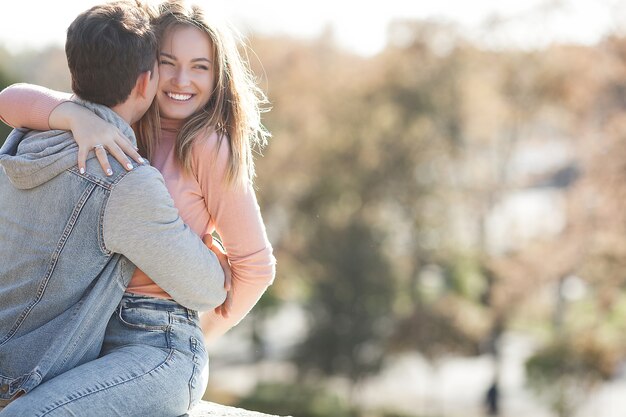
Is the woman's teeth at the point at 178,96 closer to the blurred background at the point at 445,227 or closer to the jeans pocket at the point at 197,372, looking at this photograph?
the jeans pocket at the point at 197,372

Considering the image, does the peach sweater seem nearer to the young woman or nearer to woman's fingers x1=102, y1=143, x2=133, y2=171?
the young woman

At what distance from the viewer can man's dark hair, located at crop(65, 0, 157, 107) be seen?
2273mm

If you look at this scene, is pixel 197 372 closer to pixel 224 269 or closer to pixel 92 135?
pixel 224 269

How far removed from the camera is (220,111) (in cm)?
263

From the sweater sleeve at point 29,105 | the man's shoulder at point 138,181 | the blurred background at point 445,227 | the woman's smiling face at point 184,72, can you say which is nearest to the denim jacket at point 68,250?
the man's shoulder at point 138,181

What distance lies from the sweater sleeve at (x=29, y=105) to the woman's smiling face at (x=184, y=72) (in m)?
0.29

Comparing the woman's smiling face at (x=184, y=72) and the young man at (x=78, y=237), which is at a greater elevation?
the woman's smiling face at (x=184, y=72)

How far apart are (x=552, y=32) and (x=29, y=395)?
2107 centimetres

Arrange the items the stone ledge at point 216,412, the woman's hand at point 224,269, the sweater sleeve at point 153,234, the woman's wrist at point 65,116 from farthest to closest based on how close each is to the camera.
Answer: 1. the stone ledge at point 216,412
2. the woman's hand at point 224,269
3. the woman's wrist at point 65,116
4. the sweater sleeve at point 153,234

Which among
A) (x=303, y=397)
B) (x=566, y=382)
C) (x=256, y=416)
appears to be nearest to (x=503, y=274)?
(x=566, y=382)

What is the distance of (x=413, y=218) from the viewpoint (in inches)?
910

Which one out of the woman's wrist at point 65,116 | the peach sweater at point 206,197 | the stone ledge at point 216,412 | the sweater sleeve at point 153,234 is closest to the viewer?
the sweater sleeve at point 153,234

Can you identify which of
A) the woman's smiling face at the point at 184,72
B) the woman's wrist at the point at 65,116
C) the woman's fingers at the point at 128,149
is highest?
the woman's smiling face at the point at 184,72

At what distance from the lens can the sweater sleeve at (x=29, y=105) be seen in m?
2.43
